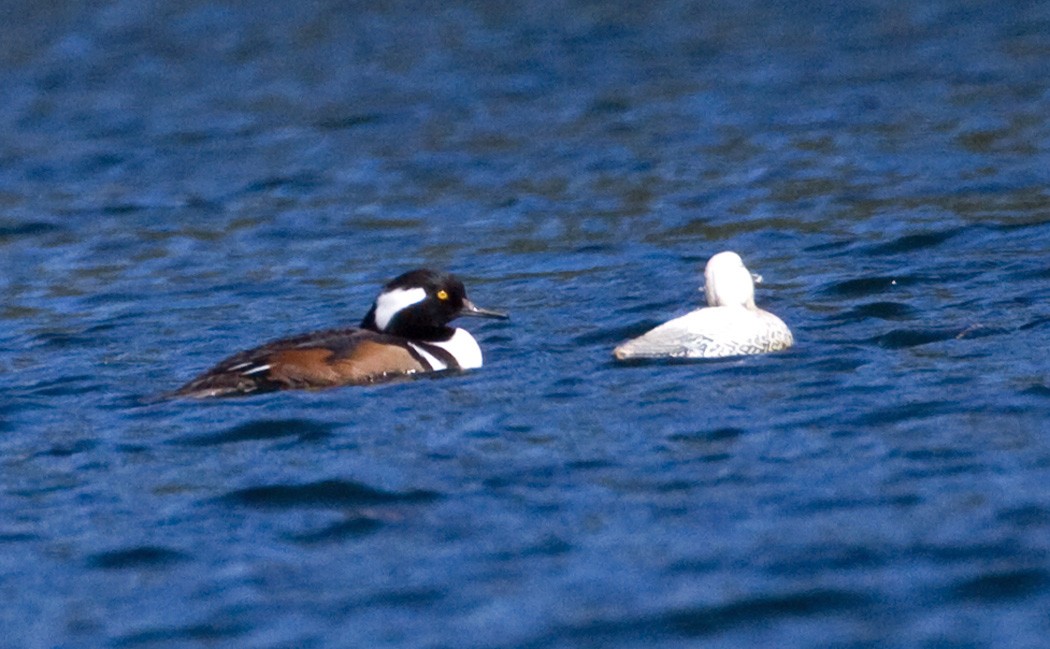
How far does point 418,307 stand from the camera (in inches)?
457

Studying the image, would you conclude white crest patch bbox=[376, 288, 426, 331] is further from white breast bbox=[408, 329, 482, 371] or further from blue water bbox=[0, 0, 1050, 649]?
blue water bbox=[0, 0, 1050, 649]

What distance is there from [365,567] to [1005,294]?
6047 mm

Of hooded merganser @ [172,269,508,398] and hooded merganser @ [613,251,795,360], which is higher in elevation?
hooded merganser @ [172,269,508,398]

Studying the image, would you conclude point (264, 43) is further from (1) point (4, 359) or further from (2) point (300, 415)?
(2) point (300, 415)

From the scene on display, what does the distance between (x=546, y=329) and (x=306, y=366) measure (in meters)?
2.25

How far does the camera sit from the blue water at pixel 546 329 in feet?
23.7

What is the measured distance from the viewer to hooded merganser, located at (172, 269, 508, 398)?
10.5 meters

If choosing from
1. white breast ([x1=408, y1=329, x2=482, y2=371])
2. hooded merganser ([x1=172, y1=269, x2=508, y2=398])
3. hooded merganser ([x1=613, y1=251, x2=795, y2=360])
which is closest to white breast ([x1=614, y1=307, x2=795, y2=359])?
hooded merganser ([x1=613, y1=251, x2=795, y2=360])

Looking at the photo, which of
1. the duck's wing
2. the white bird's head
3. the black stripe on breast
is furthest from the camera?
the black stripe on breast

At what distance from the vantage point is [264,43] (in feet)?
89.8

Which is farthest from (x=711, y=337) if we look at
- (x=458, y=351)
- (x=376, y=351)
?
(x=376, y=351)

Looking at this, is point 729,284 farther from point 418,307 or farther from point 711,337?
point 418,307

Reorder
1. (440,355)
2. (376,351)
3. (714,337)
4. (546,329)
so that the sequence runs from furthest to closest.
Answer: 1. (546,329)
2. (440,355)
3. (376,351)
4. (714,337)

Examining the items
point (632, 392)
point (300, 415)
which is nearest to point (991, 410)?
point (632, 392)
